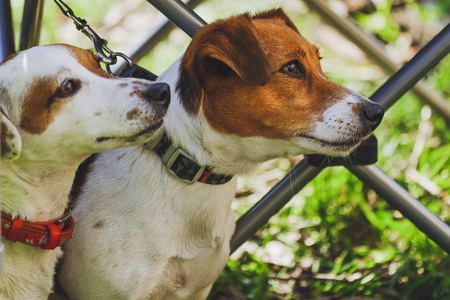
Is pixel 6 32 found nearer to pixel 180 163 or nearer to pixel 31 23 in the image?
pixel 31 23

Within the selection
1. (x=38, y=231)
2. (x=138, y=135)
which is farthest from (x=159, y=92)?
(x=38, y=231)

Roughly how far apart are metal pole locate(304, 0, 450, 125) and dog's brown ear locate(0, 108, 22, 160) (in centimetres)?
219

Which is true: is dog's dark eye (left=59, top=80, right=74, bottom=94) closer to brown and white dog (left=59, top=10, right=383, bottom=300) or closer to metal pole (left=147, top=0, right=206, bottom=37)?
brown and white dog (left=59, top=10, right=383, bottom=300)

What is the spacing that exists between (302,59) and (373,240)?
155 centimetres

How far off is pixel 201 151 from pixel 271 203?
555mm

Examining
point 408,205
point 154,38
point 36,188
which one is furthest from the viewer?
point 154,38

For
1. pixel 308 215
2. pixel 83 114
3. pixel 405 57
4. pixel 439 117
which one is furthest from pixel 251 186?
pixel 83 114

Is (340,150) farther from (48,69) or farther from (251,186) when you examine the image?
(251,186)

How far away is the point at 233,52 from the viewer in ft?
6.20

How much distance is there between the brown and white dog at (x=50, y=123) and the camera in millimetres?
1734

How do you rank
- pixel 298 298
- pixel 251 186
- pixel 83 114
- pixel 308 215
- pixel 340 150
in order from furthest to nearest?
1. pixel 251 186
2. pixel 308 215
3. pixel 298 298
4. pixel 340 150
5. pixel 83 114

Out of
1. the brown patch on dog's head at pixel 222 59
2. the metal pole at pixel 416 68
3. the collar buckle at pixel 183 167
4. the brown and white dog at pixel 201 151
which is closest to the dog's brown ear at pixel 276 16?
the brown and white dog at pixel 201 151

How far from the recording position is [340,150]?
1992 mm

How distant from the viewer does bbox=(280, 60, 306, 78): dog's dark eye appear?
201cm
